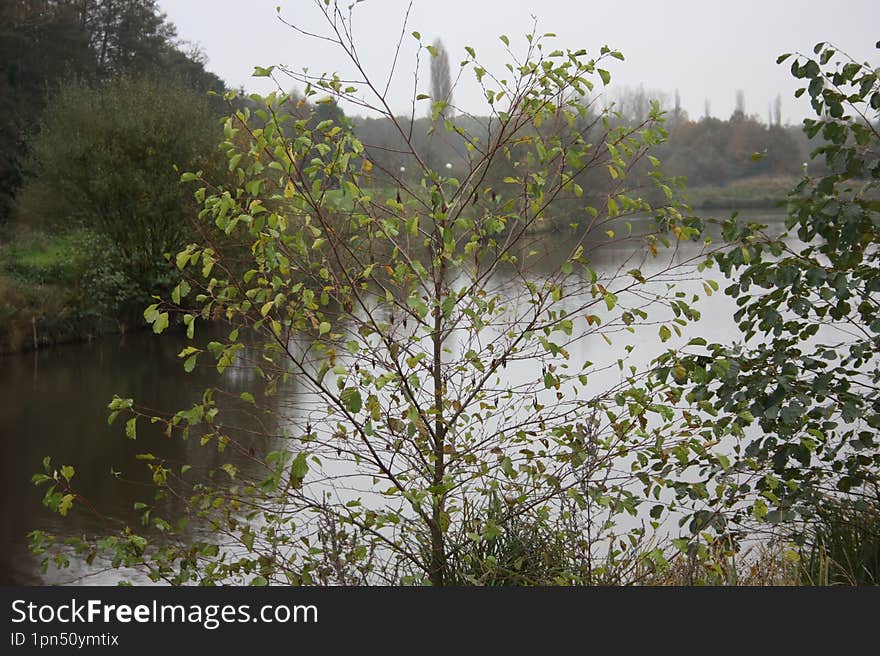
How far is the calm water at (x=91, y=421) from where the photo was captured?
711 cm

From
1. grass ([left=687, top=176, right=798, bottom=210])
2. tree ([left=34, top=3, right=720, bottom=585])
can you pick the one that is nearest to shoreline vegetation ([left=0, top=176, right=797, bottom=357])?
grass ([left=687, top=176, right=798, bottom=210])

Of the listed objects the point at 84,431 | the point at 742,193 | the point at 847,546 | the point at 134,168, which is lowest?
the point at 847,546

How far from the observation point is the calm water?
280 inches

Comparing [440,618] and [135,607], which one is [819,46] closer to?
[440,618]

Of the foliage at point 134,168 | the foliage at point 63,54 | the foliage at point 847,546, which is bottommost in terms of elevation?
the foliage at point 847,546

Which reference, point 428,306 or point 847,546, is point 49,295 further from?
point 847,546

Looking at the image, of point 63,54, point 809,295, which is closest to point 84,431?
point 809,295

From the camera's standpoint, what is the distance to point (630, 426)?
10.5 ft

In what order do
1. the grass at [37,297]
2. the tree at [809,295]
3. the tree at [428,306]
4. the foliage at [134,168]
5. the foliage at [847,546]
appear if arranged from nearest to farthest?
1. the tree at [428,306]
2. the tree at [809,295]
3. the foliage at [847,546]
4. the grass at [37,297]
5. the foliage at [134,168]

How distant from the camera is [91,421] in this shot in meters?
10.5

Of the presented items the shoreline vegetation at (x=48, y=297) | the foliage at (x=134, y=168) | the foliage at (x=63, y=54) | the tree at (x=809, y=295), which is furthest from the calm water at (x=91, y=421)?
the foliage at (x=63, y=54)

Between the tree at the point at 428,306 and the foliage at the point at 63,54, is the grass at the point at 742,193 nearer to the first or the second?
the foliage at the point at 63,54

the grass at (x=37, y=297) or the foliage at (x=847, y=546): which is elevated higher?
the grass at (x=37, y=297)

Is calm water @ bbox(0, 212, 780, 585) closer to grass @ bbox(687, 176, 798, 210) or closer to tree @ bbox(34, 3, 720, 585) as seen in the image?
tree @ bbox(34, 3, 720, 585)
